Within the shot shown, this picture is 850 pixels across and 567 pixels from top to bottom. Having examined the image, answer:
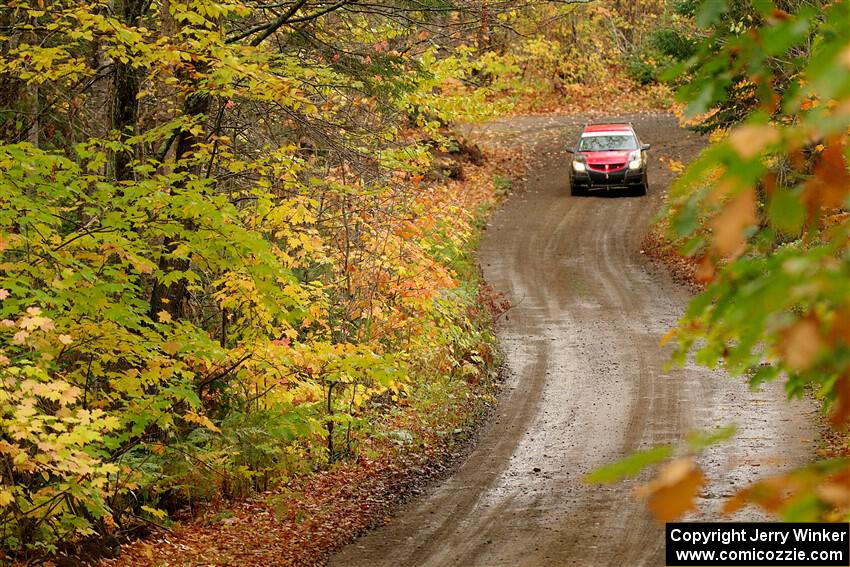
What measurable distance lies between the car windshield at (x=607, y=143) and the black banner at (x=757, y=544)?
2203 centimetres

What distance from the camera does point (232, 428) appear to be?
11.0 m

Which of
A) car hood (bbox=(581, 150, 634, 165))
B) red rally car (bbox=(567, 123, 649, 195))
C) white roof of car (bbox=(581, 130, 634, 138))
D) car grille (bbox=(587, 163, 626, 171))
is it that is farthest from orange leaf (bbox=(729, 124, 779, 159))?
car grille (bbox=(587, 163, 626, 171))

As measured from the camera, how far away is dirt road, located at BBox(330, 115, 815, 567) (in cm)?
975

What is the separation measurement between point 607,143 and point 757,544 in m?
23.0

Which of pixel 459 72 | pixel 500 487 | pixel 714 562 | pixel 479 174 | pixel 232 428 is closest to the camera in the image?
pixel 714 562

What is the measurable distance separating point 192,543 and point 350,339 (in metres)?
5.90

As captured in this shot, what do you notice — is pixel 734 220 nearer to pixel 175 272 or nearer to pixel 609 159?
pixel 175 272

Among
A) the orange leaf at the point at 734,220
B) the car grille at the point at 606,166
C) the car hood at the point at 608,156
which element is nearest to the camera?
the orange leaf at the point at 734,220

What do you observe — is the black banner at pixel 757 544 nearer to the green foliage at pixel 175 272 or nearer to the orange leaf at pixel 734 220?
the green foliage at pixel 175 272

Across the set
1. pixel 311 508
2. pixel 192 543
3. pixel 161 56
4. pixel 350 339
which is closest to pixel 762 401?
pixel 350 339

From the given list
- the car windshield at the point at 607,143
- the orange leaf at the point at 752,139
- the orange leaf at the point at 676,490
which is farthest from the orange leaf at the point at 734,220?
the car windshield at the point at 607,143

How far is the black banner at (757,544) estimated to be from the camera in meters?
7.44

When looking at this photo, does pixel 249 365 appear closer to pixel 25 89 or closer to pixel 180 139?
pixel 180 139

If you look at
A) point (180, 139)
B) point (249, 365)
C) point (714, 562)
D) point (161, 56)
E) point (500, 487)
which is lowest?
point (500, 487)
